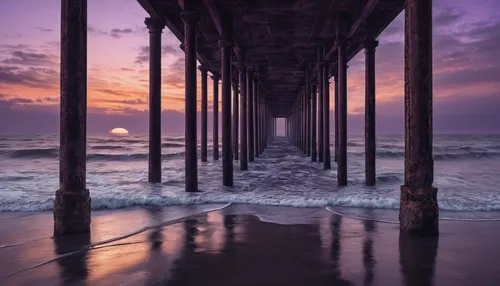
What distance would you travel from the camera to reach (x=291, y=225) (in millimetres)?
5699

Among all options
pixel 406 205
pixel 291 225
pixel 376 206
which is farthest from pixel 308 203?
pixel 406 205

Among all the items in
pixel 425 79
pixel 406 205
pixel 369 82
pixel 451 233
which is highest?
pixel 369 82

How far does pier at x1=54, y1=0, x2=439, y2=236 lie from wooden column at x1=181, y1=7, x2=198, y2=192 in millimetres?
24

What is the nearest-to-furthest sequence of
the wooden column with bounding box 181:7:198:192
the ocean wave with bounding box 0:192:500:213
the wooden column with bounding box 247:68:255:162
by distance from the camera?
the ocean wave with bounding box 0:192:500:213 < the wooden column with bounding box 181:7:198:192 < the wooden column with bounding box 247:68:255:162

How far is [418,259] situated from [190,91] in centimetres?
639

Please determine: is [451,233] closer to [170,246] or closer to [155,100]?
[170,246]

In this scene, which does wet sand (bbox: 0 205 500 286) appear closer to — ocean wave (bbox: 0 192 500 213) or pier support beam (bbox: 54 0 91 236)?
pier support beam (bbox: 54 0 91 236)

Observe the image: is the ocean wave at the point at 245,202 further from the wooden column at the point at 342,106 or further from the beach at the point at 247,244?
the wooden column at the point at 342,106

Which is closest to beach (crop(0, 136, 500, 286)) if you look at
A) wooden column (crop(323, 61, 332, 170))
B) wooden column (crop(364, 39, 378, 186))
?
wooden column (crop(364, 39, 378, 186))

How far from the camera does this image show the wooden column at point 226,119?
A: 398 inches

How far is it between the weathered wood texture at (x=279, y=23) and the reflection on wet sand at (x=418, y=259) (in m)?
5.82

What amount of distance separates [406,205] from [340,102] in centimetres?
584

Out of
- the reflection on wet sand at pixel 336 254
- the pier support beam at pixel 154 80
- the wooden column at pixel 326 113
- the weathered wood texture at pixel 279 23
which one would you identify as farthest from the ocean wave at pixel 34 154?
the reflection on wet sand at pixel 336 254

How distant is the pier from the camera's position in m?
4.74
